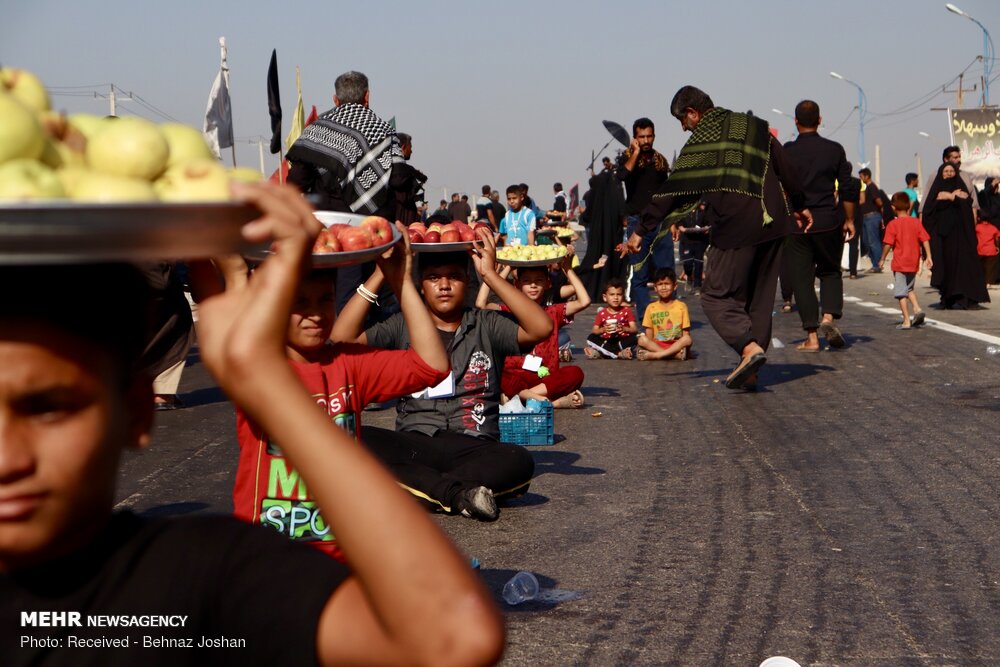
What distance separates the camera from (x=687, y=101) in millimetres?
12445

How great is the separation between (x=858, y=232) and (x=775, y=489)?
1036 inches

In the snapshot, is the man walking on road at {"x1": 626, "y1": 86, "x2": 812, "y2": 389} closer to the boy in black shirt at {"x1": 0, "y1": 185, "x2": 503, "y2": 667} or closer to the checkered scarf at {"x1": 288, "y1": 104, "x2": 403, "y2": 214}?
the checkered scarf at {"x1": 288, "y1": 104, "x2": 403, "y2": 214}

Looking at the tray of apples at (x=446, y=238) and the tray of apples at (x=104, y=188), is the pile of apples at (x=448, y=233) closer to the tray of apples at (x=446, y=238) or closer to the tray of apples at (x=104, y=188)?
the tray of apples at (x=446, y=238)

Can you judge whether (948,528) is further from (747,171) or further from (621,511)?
(747,171)

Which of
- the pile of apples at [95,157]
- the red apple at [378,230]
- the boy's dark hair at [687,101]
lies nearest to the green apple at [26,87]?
the pile of apples at [95,157]

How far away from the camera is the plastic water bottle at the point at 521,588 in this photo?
210 inches

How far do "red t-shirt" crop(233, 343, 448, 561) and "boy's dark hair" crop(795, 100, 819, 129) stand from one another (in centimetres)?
1088

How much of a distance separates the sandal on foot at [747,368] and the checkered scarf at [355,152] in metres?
3.56

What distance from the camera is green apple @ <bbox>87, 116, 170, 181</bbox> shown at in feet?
5.43

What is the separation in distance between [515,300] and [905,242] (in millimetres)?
13341

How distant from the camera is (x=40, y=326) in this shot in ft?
5.38

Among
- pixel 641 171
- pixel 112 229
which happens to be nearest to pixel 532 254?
pixel 641 171

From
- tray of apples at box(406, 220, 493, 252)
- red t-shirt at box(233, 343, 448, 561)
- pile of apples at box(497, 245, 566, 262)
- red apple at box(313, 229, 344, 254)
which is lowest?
red t-shirt at box(233, 343, 448, 561)

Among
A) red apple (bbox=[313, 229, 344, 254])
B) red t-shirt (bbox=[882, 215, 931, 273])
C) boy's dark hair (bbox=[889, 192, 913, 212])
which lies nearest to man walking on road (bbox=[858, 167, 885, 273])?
boy's dark hair (bbox=[889, 192, 913, 212])
